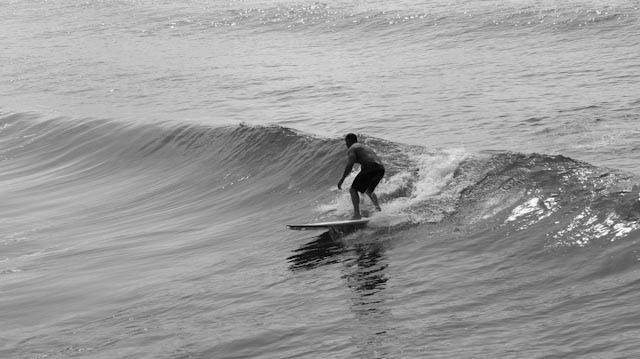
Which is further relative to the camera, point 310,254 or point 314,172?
point 314,172

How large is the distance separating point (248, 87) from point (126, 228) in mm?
15275

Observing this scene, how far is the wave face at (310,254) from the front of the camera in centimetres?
1232

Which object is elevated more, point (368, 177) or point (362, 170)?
point (362, 170)

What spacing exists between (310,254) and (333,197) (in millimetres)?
3904

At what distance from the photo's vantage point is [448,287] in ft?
43.4

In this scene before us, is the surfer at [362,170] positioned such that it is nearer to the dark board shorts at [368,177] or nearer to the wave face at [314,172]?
the dark board shorts at [368,177]

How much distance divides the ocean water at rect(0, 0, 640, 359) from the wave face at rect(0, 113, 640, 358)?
0.05 metres

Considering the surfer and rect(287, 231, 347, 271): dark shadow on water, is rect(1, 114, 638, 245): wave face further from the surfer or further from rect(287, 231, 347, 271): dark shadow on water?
rect(287, 231, 347, 271): dark shadow on water

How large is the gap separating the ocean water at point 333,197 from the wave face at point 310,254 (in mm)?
51

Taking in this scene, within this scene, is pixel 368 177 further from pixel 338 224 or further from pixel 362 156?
pixel 338 224

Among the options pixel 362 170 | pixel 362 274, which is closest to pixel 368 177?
pixel 362 170

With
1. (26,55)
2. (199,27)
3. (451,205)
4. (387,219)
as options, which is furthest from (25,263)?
(199,27)

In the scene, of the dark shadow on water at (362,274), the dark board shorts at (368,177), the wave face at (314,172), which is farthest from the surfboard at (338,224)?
the wave face at (314,172)

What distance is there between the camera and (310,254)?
15.8 m
